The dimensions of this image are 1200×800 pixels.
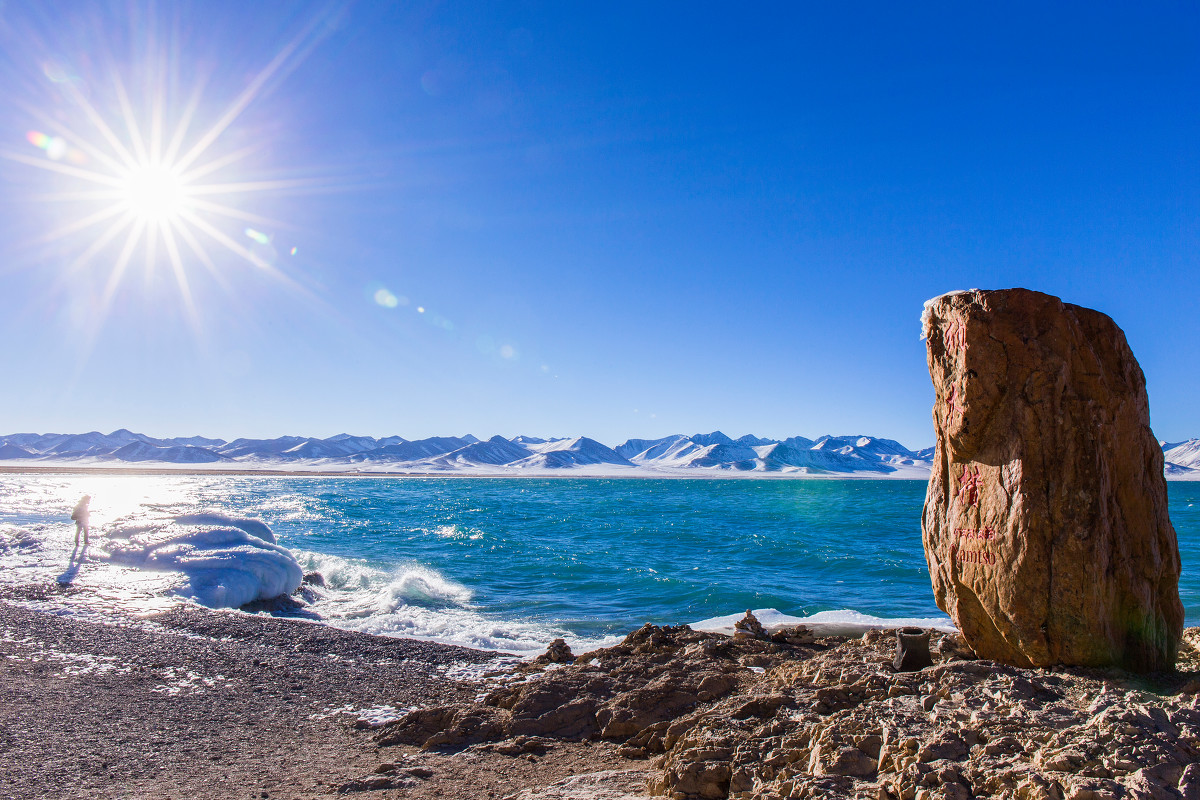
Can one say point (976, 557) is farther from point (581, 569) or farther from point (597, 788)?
point (581, 569)

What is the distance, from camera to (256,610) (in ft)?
42.6

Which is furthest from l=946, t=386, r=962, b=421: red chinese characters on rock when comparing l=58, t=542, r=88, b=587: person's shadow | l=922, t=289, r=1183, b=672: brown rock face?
l=58, t=542, r=88, b=587: person's shadow

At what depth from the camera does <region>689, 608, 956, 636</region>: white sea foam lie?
11.2 metres

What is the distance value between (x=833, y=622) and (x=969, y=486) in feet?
23.0

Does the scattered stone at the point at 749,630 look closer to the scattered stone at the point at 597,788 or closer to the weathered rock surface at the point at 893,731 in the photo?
the weathered rock surface at the point at 893,731

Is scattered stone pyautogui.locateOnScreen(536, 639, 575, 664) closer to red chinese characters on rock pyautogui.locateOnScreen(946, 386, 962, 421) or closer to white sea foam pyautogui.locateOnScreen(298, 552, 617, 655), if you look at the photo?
white sea foam pyautogui.locateOnScreen(298, 552, 617, 655)

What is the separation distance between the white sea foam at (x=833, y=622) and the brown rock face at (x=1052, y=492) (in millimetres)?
5404

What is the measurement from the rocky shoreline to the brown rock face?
1.23 ft

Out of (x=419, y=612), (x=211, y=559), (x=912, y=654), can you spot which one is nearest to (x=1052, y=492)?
(x=912, y=654)

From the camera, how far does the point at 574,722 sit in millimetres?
6445

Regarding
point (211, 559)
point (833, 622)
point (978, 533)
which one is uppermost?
point (978, 533)

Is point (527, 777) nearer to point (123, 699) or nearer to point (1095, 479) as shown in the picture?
point (123, 699)

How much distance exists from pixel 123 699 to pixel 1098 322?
11.0 metres

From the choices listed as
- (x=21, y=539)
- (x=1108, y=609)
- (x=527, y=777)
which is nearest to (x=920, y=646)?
(x=1108, y=609)
